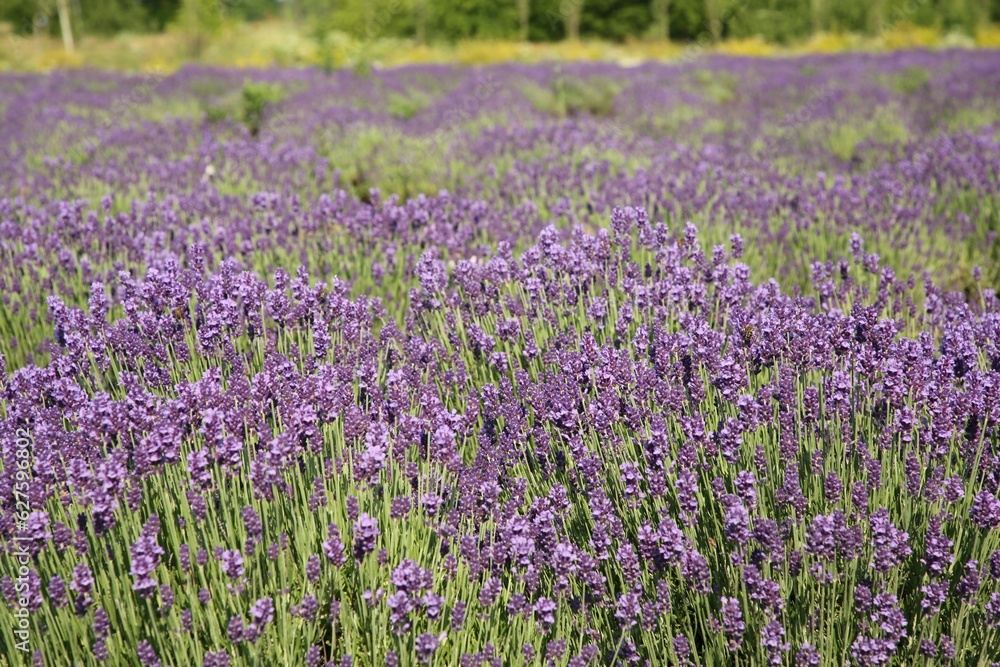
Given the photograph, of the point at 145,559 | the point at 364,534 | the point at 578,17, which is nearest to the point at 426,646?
the point at 364,534

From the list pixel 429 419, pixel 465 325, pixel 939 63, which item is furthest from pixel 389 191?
pixel 939 63

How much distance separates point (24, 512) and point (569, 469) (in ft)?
4.19

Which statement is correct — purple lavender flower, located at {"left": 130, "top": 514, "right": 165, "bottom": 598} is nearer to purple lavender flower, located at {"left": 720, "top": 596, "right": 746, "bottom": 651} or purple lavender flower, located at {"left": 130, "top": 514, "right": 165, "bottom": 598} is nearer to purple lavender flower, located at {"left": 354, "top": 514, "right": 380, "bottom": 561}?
purple lavender flower, located at {"left": 354, "top": 514, "right": 380, "bottom": 561}

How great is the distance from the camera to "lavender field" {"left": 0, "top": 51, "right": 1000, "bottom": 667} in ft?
5.35

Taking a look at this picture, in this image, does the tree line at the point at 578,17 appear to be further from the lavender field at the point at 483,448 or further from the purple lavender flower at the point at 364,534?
the purple lavender flower at the point at 364,534

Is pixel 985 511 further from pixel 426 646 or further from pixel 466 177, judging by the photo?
pixel 466 177

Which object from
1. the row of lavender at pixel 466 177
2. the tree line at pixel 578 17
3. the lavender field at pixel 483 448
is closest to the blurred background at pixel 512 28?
the tree line at pixel 578 17

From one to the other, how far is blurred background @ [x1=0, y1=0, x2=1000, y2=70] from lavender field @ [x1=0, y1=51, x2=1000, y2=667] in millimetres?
17851

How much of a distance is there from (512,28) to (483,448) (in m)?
29.6

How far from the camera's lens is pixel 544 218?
15.4ft

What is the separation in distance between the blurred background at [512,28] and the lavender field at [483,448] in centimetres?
1785

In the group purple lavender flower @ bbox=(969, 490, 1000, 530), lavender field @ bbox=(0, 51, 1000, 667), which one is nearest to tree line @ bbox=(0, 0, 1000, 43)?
lavender field @ bbox=(0, 51, 1000, 667)

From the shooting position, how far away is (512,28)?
29.3 m

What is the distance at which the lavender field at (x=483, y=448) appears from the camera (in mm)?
1631
